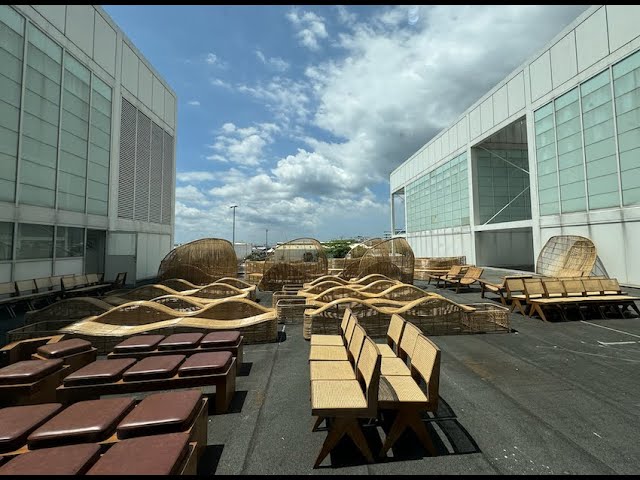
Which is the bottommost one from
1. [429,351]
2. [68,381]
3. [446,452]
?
[446,452]

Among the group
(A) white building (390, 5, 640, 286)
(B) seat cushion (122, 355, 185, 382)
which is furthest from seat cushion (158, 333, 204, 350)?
(A) white building (390, 5, 640, 286)

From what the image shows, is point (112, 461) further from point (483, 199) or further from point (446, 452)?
point (483, 199)

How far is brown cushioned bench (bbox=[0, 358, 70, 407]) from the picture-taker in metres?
3.90

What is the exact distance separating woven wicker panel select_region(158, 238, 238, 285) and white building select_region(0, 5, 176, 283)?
4.45 metres

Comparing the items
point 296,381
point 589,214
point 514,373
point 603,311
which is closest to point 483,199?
point 589,214

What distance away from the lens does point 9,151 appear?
12258mm

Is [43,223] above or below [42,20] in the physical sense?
below

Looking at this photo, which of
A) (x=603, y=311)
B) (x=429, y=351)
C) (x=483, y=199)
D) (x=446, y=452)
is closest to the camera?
(x=446, y=452)

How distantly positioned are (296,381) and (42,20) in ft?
58.1

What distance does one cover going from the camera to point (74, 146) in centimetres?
1566

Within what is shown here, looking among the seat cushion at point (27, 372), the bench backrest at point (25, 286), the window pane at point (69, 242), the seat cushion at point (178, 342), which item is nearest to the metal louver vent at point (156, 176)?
the window pane at point (69, 242)

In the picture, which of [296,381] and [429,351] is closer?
[429,351]

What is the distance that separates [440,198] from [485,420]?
97.2ft

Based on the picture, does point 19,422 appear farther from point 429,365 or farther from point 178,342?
point 429,365
